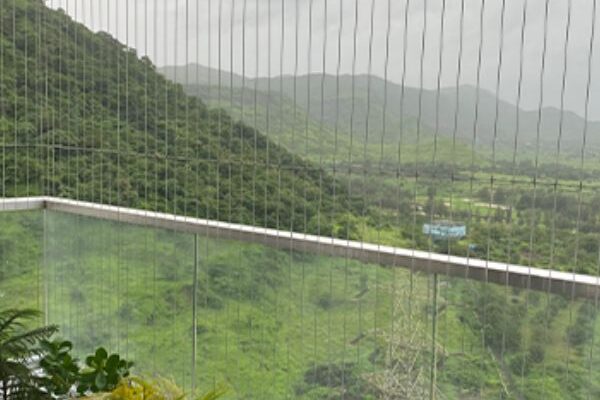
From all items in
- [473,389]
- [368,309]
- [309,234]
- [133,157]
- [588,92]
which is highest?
[588,92]

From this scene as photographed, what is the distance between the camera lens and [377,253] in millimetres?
3199

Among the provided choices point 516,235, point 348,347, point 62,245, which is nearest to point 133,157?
point 62,245

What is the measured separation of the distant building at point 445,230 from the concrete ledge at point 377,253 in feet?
0.25

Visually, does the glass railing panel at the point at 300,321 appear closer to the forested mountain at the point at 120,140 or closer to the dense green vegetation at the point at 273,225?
the dense green vegetation at the point at 273,225

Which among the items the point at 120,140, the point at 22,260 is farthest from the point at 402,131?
the point at 22,260

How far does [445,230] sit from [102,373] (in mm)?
1839

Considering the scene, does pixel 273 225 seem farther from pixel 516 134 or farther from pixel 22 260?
pixel 22 260

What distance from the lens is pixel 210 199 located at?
3.83 meters

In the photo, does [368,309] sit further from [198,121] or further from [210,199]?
[198,121]

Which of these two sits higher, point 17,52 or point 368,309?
point 17,52

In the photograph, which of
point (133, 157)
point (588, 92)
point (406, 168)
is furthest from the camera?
point (133, 157)

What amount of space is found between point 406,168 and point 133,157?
5.55ft

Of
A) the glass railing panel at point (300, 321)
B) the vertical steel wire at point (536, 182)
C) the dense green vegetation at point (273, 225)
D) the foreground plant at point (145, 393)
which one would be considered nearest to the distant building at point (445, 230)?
the dense green vegetation at point (273, 225)

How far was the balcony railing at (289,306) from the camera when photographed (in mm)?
2869
